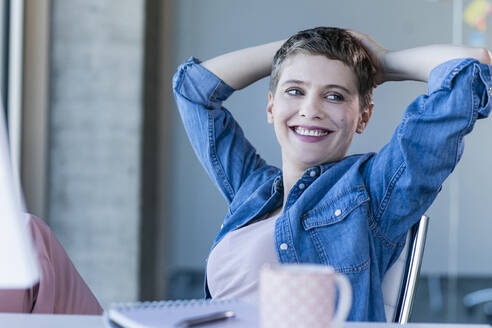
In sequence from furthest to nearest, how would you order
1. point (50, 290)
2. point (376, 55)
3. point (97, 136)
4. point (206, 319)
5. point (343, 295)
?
point (97, 136), point (376, 55), point (50, 290), point (206, 319), point (343, 295)

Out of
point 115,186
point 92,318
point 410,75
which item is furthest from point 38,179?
point 92,318

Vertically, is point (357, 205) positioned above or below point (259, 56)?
below

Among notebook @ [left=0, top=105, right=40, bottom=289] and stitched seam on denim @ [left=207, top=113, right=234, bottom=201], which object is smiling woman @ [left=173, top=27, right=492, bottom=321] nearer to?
stitched seam on denim @ [left=207, top=113, right=234, bottom=201]

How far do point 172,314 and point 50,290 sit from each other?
48 centimetres

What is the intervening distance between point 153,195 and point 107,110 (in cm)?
56

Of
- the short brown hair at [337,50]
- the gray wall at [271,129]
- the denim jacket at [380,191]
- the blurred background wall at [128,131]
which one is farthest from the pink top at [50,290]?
the gray wall at [271,129]

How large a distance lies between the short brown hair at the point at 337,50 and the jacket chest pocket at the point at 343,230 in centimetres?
27

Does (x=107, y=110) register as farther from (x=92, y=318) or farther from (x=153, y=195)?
(x=92, y=318)

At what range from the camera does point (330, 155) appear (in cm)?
140

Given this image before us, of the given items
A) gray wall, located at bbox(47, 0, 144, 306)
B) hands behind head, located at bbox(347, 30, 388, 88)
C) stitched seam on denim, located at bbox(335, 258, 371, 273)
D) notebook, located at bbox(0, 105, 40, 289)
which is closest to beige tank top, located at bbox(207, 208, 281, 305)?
stitched seam on denim, located at bbox(335, 258, 371, 273)

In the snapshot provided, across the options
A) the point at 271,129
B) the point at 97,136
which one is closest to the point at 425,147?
the point at 271,129

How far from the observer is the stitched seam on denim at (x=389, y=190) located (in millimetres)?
1235

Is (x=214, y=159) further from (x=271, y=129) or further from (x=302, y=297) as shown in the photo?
(x=271, y=129)

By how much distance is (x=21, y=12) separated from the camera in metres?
3.02
